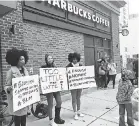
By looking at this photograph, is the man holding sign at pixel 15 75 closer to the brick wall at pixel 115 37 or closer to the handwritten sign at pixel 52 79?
the handwritten sign at pixel 52 79

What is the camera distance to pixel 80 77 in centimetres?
468

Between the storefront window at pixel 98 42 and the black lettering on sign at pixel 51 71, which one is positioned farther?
the storefront window at pixel 98 42

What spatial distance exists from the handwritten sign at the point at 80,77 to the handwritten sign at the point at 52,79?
0.17 meters

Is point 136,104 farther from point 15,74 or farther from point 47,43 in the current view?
Result: point 47,43

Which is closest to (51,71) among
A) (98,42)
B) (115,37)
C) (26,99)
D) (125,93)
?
(26,99)

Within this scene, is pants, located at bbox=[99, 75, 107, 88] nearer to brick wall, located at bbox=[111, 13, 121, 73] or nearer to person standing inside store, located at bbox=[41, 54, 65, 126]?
brick wall, located at bbox=[111, 13, 121, 73]

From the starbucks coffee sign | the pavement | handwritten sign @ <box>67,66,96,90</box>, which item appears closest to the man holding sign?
the pavement

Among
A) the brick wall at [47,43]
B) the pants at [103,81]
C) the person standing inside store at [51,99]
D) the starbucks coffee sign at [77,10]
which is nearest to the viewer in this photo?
the person standing inside store at [51,99]

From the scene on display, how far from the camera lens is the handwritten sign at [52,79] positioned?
386cm

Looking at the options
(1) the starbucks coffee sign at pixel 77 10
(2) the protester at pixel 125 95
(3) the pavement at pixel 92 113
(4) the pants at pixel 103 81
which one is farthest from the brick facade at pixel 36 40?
(2) the protester at pixel 125 95

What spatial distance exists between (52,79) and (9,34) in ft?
5.81

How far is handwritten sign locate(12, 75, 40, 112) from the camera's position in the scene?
2.87 metres

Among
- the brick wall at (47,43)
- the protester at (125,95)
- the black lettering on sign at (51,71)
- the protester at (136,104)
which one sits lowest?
the protester at (136,104)

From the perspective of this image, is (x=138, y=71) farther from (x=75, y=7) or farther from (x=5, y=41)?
(x=5, y=41)
